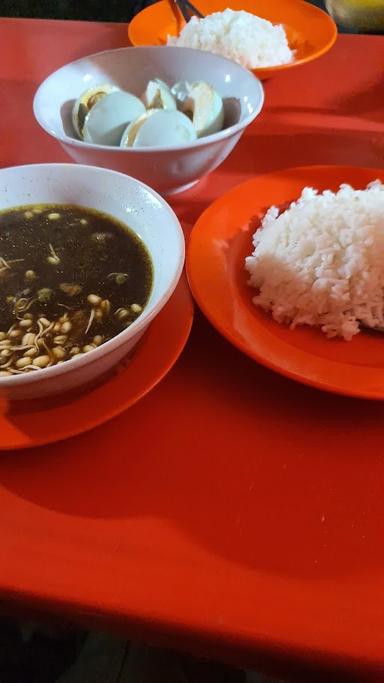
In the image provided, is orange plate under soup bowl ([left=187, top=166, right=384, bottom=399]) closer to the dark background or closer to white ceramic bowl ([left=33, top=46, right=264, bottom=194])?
white ceramic bowl ([left=33, top=46, right=264, bottom=194])

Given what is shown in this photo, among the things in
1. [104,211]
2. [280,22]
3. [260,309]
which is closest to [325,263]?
[260,309]

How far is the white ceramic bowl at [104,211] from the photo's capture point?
57cm

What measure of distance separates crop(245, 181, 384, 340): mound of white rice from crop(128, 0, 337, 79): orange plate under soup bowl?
0.53 m

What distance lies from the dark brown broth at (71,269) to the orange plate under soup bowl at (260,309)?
8 cm

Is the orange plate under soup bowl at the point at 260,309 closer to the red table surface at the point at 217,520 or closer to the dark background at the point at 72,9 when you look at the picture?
A: the red table surface at the point at 217,520

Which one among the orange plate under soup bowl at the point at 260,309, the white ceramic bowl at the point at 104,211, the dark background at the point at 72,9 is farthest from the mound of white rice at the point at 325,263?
the dark background at the point at 72,9

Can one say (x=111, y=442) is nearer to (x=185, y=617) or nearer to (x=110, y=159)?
(x=185, y=617)

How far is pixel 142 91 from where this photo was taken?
112 centimetres

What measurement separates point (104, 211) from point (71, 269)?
114 mm

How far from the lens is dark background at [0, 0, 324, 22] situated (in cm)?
246

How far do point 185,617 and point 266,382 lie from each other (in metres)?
0.28

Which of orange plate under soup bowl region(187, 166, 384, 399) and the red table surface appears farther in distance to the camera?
orange plate under soup bowl region(187, 166, 384, 399)

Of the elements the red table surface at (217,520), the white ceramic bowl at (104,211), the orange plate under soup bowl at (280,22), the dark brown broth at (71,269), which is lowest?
the red table surface at (217,520)

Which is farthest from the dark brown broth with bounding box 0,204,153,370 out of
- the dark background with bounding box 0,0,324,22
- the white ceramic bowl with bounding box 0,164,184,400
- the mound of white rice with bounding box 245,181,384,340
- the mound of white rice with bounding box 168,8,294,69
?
the dark background with bounding box 0,0,324,22
